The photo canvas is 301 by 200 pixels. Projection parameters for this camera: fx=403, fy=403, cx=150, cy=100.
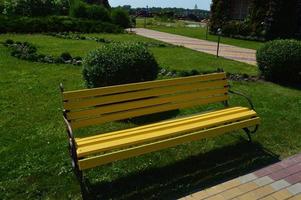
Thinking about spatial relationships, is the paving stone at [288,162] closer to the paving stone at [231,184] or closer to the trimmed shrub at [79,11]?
the paving stone at [231,184]

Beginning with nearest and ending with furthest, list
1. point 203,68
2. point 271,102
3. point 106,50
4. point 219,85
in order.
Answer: point 219,85
point 106,50
point 271,102
point 203,68

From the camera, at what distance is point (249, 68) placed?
40.8ft

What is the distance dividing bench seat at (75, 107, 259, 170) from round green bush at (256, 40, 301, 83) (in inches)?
171

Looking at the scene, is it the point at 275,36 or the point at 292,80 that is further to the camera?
the point at 275,36

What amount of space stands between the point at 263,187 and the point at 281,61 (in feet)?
18.4

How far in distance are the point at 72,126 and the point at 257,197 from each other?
2.36 meters

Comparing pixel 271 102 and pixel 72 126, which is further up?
pixel 72 126

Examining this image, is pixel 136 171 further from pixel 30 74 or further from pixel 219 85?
pixel 30 74

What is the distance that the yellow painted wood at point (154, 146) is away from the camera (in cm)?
436

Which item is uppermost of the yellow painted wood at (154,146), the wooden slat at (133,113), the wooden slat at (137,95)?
the wooden slat at (137,95)

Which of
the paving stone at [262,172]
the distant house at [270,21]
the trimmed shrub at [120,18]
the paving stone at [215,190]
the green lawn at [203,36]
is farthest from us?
the trimmed shrub at [120,18]

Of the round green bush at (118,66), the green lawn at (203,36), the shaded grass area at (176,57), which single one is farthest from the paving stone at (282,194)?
the green lawn at (203,36)

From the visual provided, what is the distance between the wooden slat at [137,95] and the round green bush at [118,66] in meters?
1.30

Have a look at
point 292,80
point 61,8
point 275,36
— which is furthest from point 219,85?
point 61,8
